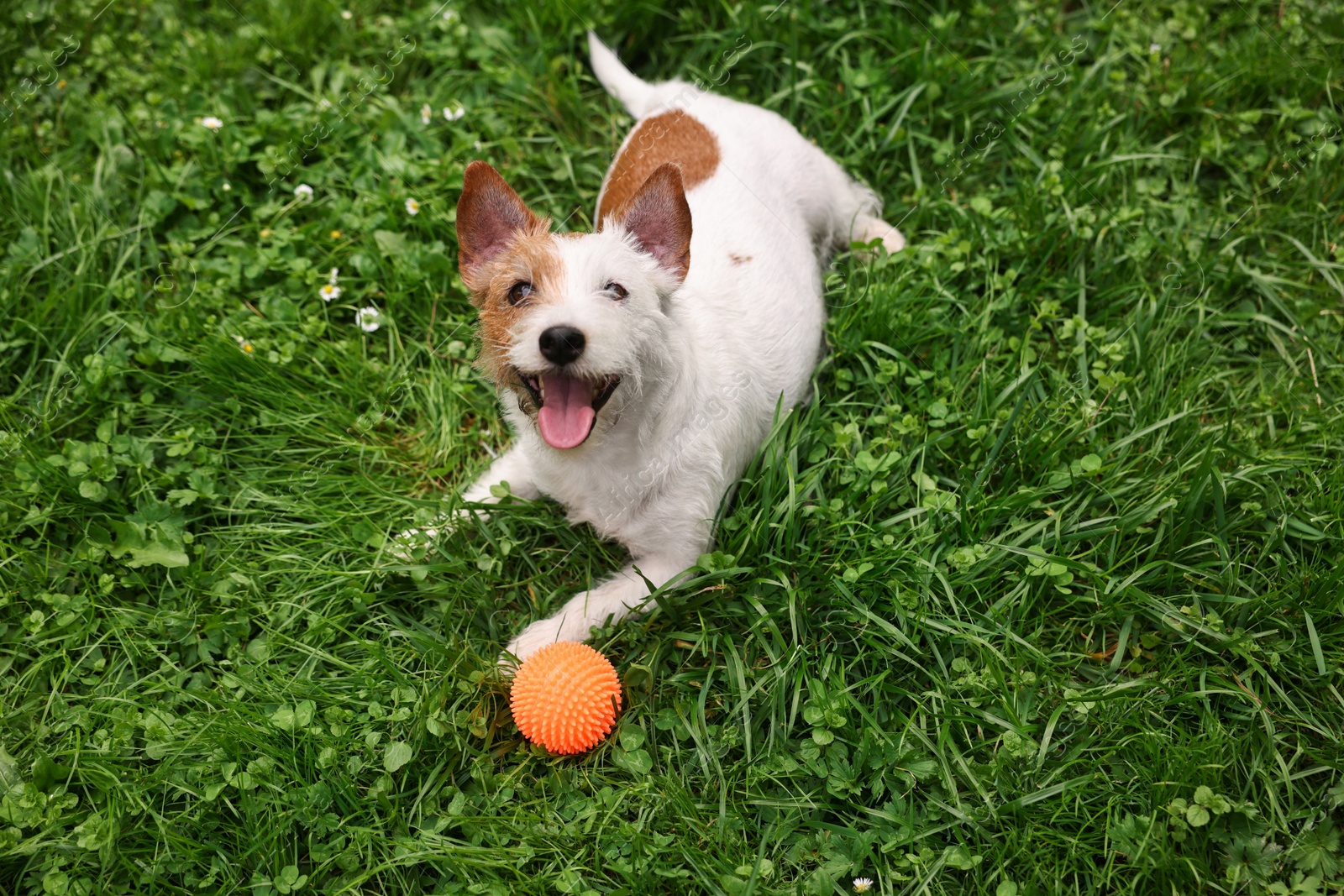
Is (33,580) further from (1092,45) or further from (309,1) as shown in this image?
(1092,45)

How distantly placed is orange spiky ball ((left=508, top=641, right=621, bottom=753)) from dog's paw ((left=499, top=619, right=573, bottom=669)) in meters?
0.23

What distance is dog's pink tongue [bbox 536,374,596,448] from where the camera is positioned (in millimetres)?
3006

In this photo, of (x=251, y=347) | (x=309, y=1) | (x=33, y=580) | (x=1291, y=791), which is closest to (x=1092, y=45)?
(x=1291, y=791)

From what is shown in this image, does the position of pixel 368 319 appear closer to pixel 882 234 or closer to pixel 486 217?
pixel 486 217

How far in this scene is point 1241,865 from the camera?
2881 mm

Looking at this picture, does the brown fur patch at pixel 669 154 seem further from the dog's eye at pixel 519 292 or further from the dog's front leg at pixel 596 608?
the dog's front leg at pixel 596 608

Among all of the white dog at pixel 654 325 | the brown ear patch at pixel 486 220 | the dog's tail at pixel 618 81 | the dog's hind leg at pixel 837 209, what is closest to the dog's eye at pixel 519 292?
the white dog at pixel 654 325

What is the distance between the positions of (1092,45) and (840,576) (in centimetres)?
354

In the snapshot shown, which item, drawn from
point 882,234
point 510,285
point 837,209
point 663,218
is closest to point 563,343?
point 510,285

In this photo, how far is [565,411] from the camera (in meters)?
3.05

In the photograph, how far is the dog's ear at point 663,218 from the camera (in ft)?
10.0

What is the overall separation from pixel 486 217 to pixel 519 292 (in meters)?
0.33

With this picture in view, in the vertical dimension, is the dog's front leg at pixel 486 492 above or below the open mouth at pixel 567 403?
below

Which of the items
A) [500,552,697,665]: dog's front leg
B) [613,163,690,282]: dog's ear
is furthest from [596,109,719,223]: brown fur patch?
[500,552,697,665]: dog's front leg
